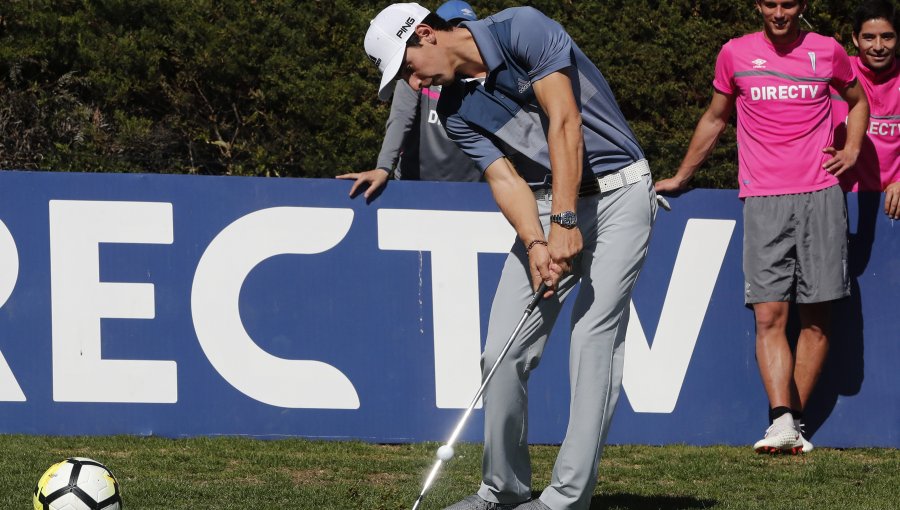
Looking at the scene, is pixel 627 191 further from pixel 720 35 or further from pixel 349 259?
pixel 720 35

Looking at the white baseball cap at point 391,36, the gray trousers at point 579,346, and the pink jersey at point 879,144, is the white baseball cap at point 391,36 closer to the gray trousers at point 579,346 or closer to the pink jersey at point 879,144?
the gray trousers at point 579,346

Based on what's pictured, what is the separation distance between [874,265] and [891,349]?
0.42 metres

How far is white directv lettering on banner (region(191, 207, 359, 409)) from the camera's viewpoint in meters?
6.44

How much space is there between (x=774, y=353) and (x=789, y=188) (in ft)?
2.61

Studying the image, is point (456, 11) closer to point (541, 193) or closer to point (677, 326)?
point (541, 193)

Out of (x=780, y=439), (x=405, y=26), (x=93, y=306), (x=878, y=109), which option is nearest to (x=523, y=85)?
(x=405, y=26)

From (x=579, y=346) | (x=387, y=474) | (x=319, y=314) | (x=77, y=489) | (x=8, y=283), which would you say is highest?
(x=579, y=346)

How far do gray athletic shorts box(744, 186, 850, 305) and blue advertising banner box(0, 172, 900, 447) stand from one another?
227 mm

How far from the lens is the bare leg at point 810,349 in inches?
255

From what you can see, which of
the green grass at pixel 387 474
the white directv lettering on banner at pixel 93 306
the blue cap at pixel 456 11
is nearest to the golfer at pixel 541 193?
the green grass at pixel 387 474

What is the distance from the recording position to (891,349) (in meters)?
6.59

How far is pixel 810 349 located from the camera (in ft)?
21.2

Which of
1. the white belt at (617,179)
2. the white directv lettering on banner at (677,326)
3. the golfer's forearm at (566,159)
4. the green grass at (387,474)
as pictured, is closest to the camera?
the golfer's forearm at (566,159)

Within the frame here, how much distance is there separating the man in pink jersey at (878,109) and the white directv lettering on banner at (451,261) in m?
1.89
